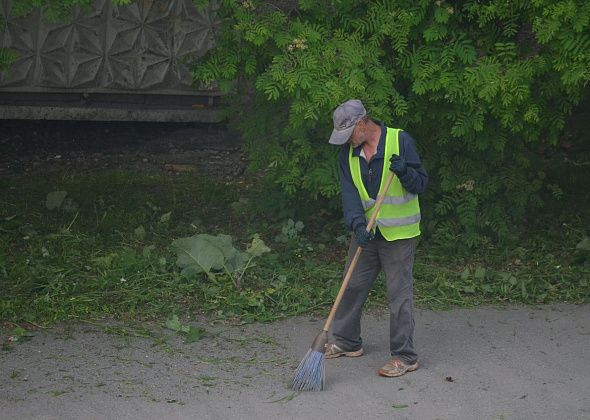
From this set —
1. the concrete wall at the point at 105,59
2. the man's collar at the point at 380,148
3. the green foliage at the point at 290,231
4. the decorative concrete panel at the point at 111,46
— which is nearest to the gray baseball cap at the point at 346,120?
the man's collar at the point at 380,148

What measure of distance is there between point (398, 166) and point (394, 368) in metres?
1.21

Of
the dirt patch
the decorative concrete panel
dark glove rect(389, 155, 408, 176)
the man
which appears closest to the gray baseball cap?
the man

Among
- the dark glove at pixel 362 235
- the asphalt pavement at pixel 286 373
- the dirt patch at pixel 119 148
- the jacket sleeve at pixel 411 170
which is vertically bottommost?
the asphalt pavement at pixel 286 373

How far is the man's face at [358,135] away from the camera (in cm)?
578

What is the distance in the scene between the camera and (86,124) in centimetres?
1123

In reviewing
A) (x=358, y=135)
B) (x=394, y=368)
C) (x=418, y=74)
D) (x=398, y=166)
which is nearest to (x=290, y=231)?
(x=418, y=74)

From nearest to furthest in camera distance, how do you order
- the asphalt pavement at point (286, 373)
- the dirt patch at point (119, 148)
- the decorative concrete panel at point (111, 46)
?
1. the asphalt pavement at point (286, 373)
2. the decorative concrete panel at point (111, 46)
3. the dirt patch at point (119, 148)

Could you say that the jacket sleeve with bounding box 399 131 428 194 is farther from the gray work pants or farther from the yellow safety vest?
the gray work pants

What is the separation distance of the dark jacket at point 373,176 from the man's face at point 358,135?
0.09 metres

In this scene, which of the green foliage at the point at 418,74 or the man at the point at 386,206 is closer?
the man at the point at 386,206

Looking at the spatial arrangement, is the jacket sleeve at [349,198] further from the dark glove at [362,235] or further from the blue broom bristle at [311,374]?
the blue broom bristle at [311,374]

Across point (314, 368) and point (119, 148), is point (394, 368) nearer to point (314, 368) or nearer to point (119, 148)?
point (314, 368)

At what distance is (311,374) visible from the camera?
18.9ft

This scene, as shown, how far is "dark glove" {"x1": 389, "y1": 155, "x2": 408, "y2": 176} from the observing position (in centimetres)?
567
